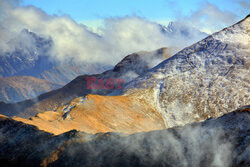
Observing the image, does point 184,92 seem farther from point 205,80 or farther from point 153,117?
point 153,117

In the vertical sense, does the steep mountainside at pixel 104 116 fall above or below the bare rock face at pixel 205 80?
below

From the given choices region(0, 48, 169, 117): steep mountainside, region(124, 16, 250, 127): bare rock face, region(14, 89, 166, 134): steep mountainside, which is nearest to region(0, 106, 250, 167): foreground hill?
region(14, 89, 166, 134): steep mountainside

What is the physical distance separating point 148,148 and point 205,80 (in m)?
29.7

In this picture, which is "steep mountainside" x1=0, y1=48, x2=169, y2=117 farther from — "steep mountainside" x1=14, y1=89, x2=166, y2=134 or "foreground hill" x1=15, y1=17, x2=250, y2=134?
"steep mountainside" x1=14, y1=89, x2=166, y2=134

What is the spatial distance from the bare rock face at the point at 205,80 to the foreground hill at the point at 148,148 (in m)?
21.5

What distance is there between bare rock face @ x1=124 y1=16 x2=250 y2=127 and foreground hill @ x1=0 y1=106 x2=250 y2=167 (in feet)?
70.5

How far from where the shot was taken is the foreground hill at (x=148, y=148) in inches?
549

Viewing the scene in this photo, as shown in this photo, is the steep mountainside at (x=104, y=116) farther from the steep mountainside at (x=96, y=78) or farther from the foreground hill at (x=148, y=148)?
the steep mountainside at (x=96, y=78)

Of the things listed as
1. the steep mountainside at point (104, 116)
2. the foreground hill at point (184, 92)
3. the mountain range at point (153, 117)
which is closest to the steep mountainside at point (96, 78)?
the mountain range at point (153, 117)

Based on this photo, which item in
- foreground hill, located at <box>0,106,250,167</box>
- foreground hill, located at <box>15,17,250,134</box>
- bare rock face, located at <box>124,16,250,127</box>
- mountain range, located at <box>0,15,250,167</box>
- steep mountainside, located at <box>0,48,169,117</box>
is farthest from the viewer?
steep mountainside, located at <box>0,48,169,117</box>

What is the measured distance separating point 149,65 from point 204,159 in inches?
2223

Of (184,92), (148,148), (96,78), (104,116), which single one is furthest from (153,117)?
(96,78)

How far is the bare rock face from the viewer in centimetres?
3866

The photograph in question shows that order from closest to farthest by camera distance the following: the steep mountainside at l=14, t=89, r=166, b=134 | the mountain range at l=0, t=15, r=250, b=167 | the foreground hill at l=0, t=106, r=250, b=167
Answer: the foreground hill at l=0, t=106, r=250, b=167 < the mountain range at l=0, t=15, r=250, b=167 < the steep mountainside at l=14, t=89, r=166, b=134
